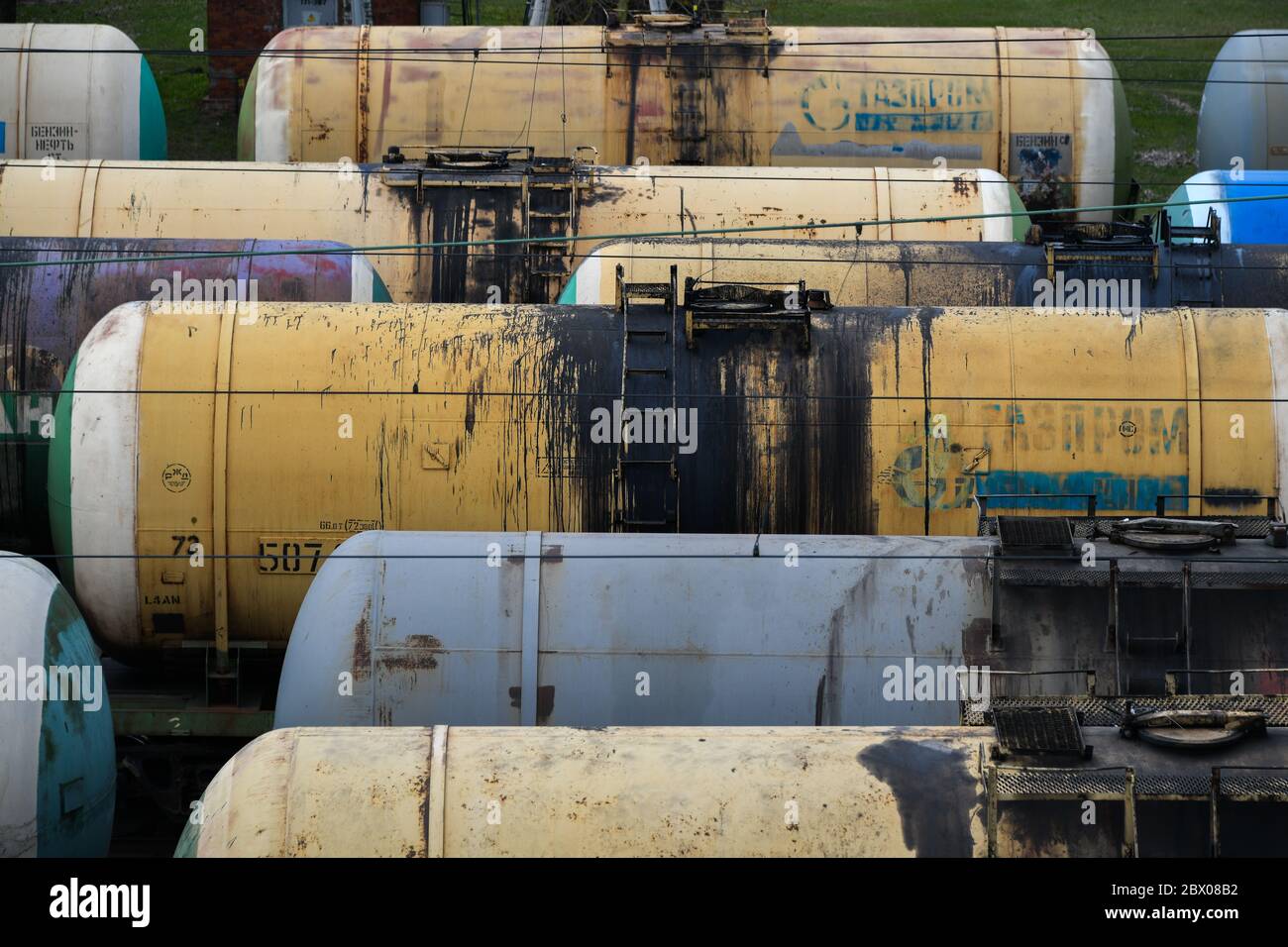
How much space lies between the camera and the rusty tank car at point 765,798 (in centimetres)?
782

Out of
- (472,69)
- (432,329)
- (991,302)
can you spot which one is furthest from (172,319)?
(472,69)

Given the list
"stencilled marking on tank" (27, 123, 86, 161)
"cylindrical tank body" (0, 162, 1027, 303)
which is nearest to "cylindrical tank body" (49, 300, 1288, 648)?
"cylindrical tank body" (0, 162, 1027, 303)

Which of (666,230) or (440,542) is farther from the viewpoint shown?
(666,230)

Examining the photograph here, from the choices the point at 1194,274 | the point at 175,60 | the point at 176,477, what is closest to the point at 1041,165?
the point at 1194,274

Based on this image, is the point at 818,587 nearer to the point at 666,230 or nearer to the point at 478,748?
the point at 478,748

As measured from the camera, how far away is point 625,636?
10.4m

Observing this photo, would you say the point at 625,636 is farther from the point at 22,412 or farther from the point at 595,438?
the point at 22,412

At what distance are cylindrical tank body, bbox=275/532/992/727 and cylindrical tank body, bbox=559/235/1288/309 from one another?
4879mm

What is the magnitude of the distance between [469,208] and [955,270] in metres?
5.18

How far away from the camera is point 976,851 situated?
7.83m

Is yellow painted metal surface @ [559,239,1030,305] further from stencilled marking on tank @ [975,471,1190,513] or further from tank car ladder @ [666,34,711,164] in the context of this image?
tank car ladder @ [666,34,711,164]

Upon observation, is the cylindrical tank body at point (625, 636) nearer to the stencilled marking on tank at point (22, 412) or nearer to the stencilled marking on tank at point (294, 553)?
the stencilled marking on tank at point (294, 553)

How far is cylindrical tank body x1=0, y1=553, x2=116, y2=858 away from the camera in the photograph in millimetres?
9688
